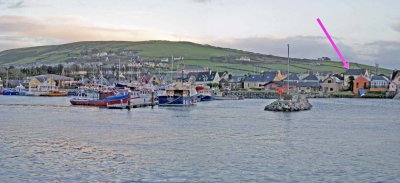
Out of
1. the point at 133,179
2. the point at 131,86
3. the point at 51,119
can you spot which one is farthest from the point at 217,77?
the point at 133,179

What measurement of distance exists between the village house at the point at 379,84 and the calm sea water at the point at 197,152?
239 feet

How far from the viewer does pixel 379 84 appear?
110 metres

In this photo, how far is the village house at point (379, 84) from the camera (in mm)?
108956

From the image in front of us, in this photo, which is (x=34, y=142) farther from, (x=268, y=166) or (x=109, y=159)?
(x=268, y=166)

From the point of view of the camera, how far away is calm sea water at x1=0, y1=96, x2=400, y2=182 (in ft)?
64.1

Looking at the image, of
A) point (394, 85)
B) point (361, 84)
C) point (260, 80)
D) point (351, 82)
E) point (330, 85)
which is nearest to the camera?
point (394, 85)

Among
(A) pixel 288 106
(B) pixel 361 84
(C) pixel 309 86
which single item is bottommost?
(A) pixel 288 106

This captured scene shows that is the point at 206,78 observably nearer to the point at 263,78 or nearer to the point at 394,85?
the point at 263,78

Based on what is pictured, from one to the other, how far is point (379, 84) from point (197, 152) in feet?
302

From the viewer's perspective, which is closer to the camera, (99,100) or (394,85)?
(99,100)

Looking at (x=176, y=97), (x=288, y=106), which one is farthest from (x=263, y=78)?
(x=288, y=106)

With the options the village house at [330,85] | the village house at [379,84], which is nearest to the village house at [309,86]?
the village house at [330,85]

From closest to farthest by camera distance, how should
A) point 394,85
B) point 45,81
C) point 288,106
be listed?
1. point 288,106
2. point 394,85
3. point 45,81

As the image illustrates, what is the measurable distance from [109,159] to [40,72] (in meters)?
150
